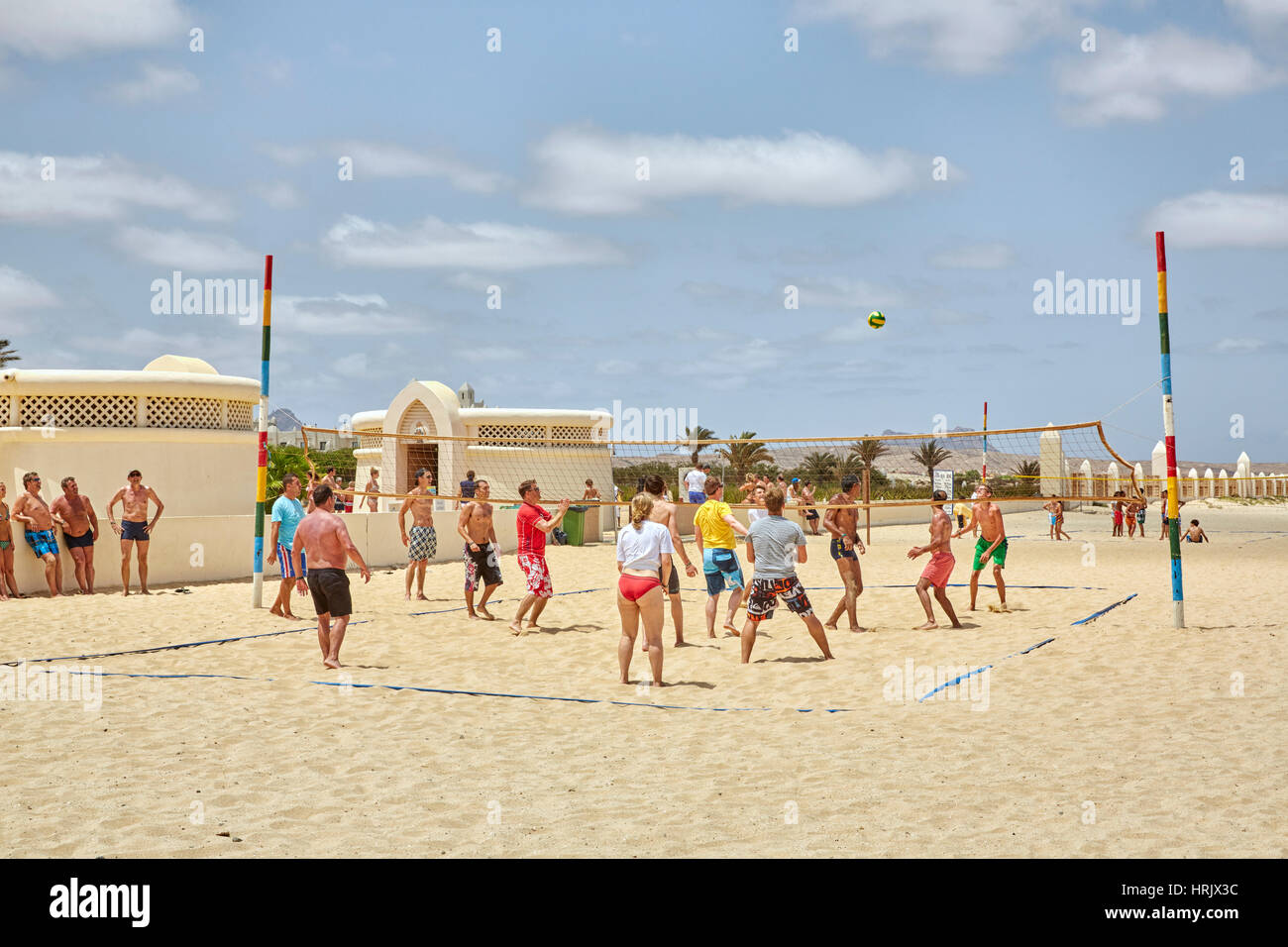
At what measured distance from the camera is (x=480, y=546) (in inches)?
385

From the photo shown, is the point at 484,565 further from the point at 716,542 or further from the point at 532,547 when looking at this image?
the point at 716,542

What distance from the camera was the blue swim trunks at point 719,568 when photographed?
884cm

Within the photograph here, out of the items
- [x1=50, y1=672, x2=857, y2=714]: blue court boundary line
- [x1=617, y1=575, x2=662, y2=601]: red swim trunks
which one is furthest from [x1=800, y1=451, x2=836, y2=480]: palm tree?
[x1=50, y1=672, x2=857, y2=714]: blue court boundary line

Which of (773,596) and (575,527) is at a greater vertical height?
(575,527)

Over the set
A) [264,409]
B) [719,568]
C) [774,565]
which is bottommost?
[719,568]

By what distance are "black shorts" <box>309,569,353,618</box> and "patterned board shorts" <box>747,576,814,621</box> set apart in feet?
9.28

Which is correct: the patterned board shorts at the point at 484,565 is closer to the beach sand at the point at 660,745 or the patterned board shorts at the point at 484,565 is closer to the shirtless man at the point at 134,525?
the beach sand at the point at 660,745

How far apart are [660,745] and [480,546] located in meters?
4.82

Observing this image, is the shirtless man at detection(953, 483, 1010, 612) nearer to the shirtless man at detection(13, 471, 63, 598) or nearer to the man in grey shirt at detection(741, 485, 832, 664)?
the man in grey shirt at detection(741, 485, 832, 664)

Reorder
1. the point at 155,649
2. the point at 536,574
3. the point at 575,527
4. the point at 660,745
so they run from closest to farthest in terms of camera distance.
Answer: the point at 660,745 < the point at 155,649 < the point at 536,574 < the point at 575,527

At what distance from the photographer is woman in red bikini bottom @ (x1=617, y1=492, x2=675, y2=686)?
662 cm

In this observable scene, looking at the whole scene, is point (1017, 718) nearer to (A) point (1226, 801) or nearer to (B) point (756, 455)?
(A) point (1226, 801)

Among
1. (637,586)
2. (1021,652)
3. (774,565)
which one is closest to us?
(637,586)

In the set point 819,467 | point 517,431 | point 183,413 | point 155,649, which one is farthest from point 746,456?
point 155,649
